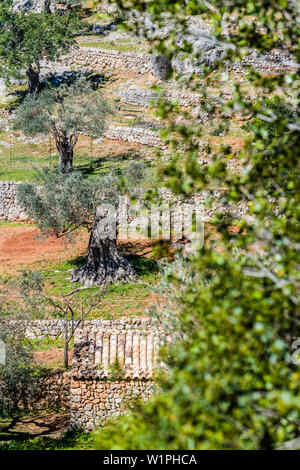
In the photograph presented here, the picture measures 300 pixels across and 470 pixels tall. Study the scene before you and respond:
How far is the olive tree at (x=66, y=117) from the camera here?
3200cm

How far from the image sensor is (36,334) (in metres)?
19.9

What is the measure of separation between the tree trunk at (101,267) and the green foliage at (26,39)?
27.3 meters

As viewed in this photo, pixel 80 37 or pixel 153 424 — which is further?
pixel 80 37

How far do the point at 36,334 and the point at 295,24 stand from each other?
15.7 m

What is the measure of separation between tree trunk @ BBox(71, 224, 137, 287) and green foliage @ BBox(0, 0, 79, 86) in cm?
2732

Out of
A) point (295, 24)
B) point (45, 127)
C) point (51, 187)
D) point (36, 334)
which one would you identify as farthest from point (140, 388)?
point (45, 127)

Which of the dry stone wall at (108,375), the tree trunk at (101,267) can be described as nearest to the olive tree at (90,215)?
the tree trunk at (101,267)

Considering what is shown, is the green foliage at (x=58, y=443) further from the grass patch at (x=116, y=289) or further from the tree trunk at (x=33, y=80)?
the tree trunk at (x=33, y=80)

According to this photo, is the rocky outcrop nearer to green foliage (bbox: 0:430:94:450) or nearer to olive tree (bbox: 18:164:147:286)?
olive tree (bbox: 18:164:147:286)

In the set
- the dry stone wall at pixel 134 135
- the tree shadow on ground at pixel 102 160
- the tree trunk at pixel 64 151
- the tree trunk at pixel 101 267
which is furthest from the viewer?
the dry stone wall at pixel 134 135

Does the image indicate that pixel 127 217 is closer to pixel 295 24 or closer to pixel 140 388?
pixel 140 388

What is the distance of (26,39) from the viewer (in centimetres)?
4553

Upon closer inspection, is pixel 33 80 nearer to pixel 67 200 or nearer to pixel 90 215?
pixel 67 200

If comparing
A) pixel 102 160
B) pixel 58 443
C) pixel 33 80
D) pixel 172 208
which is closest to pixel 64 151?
pixel 102 160
